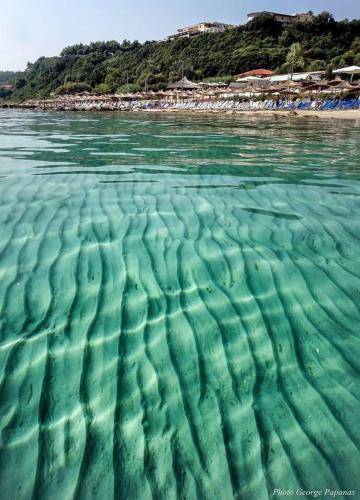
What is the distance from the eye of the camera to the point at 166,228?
358 centimetres

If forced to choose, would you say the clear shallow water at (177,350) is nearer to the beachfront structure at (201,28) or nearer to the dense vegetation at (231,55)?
the dense vegetation at (231,55)

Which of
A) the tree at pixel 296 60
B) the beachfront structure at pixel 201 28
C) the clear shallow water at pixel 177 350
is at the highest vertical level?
the beachfront structure at pixel 201 28

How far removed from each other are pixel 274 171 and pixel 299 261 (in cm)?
377

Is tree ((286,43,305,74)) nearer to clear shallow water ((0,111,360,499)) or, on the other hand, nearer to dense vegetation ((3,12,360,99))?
dense vegetation ((3,12,360,99))

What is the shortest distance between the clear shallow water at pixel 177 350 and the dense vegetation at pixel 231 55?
204 ft

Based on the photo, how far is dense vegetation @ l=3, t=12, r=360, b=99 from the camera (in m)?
71.5

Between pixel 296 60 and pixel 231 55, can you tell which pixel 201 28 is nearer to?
pixel 231 55

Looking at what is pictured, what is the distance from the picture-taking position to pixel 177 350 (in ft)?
7.18

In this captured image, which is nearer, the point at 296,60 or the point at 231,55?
the point at 296,60

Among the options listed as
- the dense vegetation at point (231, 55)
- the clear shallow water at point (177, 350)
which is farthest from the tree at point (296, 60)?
the clear shallow water at point (177, 350)

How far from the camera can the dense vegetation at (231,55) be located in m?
71.5

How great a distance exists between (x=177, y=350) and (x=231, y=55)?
91993mm

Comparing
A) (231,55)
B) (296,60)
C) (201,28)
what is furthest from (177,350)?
(201,28)

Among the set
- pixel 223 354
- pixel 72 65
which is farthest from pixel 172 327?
pixel 72 65
